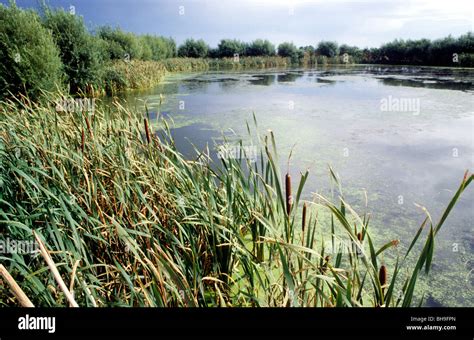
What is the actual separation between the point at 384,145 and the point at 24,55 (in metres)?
7.79

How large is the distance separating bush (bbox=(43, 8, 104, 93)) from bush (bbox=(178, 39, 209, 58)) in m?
23.6

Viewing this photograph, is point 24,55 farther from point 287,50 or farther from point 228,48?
point 287,50

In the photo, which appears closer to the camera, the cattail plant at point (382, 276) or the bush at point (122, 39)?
the cattail plant at point (382, 276)

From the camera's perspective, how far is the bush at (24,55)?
6.83 meters

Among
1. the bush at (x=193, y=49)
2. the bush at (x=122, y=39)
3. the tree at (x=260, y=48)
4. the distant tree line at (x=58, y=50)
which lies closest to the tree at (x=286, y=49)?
the tree at (x=260, y=48)

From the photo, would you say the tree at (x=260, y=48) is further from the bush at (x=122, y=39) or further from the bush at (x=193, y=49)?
the bush at (x=122, y=39)

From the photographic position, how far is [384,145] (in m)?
5.04

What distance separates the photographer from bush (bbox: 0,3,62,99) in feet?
22.4

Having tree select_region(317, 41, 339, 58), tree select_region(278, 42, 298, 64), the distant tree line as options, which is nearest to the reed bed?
tree select_region(317, 41, 339, 58)

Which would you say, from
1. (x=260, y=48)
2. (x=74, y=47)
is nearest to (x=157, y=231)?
(x=74, y=47)

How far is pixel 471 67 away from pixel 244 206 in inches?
953

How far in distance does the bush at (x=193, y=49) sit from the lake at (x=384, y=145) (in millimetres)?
25139
